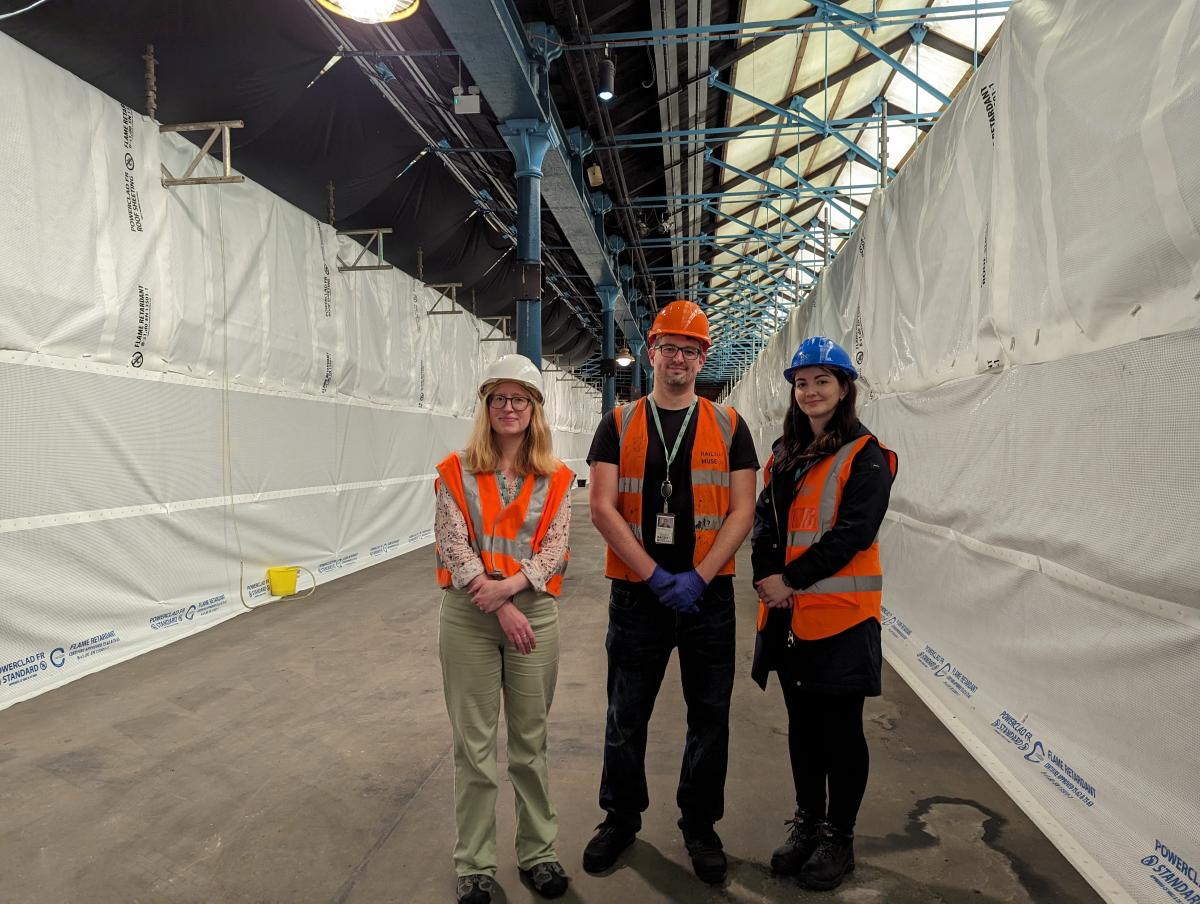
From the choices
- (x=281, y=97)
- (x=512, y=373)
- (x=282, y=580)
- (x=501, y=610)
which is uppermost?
(x=281, y=97)

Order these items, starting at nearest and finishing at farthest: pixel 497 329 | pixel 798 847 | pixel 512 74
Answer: pixel 798 847, pixel 512 74, pixel 497 329

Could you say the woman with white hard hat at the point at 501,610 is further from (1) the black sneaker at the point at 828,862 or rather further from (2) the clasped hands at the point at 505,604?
(1) the black sneaker at the point at 828,862

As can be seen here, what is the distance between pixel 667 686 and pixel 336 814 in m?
1.95

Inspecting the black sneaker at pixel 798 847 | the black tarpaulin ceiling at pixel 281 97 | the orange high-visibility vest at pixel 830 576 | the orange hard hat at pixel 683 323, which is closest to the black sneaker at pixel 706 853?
the black sneaker at pixel 798 847

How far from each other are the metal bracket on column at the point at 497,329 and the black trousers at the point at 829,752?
10375 millimetres

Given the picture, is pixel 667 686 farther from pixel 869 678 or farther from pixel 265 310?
pixel 265 310

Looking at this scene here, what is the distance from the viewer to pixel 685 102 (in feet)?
25.1

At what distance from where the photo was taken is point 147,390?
16.0 ft

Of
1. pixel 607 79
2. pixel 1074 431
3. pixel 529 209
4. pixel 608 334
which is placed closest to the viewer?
pixel 1074 431

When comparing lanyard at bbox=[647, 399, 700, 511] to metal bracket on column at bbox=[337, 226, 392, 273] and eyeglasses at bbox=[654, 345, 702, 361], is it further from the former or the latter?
metal bracket on column at bbox=[337, 226, 392, 273]

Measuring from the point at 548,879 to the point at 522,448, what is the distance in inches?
51.5

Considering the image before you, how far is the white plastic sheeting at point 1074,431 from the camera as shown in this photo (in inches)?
70.6

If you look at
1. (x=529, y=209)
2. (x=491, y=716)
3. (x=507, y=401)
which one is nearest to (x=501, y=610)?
(x=491, y=716)

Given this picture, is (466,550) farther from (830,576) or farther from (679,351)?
(830,576)
